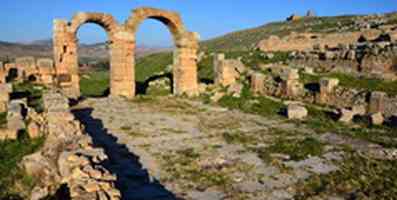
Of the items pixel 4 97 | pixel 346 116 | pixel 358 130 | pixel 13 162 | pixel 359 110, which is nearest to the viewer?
pixel 13 162

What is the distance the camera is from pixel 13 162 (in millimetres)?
7789

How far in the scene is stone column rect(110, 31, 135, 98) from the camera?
17.9 meters

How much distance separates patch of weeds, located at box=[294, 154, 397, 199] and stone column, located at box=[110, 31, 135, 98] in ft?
40.3

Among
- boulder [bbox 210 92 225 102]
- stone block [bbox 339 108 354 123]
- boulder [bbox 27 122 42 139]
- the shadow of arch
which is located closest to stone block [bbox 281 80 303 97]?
boulder [bbox 210 92 225 102]

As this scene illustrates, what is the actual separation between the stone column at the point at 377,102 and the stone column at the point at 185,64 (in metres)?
8.77

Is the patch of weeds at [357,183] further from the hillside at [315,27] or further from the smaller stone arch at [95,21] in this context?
the hillside at [315,27]

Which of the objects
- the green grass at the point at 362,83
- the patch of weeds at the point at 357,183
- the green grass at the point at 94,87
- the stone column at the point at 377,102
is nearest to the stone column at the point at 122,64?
the green grass at the point at 94,87

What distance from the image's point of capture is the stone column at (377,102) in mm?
12437

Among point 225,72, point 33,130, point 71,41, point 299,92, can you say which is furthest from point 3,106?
point 299,92

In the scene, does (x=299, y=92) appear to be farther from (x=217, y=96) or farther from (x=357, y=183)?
(x=357, y=183)

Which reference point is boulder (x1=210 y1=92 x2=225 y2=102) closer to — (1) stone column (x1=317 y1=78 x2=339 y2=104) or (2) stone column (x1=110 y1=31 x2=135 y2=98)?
(2) stone column (x1=110 y1=31 x2=135 y2=98)

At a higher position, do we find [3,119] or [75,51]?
[75,51]

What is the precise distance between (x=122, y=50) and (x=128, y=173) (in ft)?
37.6

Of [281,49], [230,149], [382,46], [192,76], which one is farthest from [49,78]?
[281,49]
